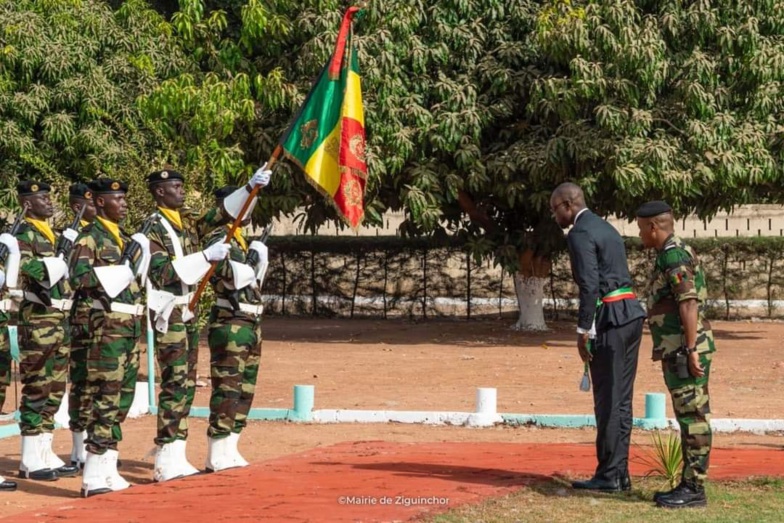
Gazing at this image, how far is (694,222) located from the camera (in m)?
31.6

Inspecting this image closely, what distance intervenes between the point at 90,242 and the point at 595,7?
41.3 feet

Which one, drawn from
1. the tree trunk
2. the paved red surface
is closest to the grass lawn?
the paved red surface

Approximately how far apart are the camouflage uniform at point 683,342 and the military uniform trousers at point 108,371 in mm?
3766

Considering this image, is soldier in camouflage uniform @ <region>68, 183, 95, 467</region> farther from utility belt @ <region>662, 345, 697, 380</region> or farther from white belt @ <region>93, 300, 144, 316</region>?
utility belt @ <region>662, 345, 697, 380</region>

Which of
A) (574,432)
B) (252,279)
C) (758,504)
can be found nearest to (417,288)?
(574,432)

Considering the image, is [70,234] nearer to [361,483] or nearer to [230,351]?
[230,351]

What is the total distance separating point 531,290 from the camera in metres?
24.4

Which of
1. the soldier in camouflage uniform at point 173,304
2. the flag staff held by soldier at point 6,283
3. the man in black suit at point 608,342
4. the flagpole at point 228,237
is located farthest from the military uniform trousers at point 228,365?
the man in black suit at point 608,342

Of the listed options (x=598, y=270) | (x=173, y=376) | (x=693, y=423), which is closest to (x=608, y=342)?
(x=598, y=270)

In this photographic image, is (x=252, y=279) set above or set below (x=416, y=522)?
above

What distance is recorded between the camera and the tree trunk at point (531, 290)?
23.8 m

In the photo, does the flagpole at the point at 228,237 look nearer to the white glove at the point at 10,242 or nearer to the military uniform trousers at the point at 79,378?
the military uniform trousers at the point at 79,378

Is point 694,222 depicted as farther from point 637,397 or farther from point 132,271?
point 132,271

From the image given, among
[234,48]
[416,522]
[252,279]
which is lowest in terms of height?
[416,522]
